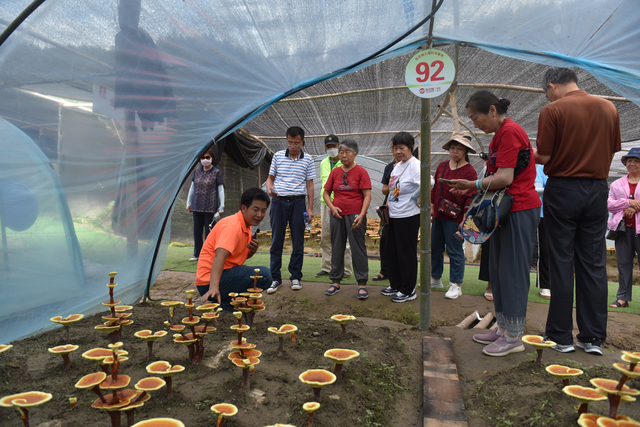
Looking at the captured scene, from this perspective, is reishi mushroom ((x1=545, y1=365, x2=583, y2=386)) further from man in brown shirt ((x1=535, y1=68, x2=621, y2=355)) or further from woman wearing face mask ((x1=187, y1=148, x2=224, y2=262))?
woman wearing face mask ((x1=187, y1=148, x2=224, y2=262))

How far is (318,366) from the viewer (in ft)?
6.47

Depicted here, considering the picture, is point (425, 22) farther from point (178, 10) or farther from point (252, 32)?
point (178, 10)

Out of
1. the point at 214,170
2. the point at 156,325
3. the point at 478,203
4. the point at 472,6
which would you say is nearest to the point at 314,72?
the point at 472,6

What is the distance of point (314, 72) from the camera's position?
2.75 m

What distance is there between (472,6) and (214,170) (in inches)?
152

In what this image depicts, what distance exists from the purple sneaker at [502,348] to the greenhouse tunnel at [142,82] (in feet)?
6.06

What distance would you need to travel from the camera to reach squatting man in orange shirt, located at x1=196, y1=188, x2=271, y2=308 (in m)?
2.62

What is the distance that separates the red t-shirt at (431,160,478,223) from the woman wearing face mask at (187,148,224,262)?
9.81ft

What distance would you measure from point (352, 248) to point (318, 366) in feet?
5.78

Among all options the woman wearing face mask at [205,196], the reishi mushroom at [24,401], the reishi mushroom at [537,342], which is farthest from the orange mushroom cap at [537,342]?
the woman wearing face mask at [205,196]

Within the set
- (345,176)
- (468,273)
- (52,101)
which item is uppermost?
(52,101)

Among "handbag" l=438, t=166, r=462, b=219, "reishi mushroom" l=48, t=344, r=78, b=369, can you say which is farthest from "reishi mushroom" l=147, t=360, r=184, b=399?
"handbag" l=438, t=166, r=462, b=219

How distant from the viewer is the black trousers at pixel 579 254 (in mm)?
2100

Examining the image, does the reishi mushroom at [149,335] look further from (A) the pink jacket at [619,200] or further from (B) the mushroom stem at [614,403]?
(A) the pink jacket at [619,200]
